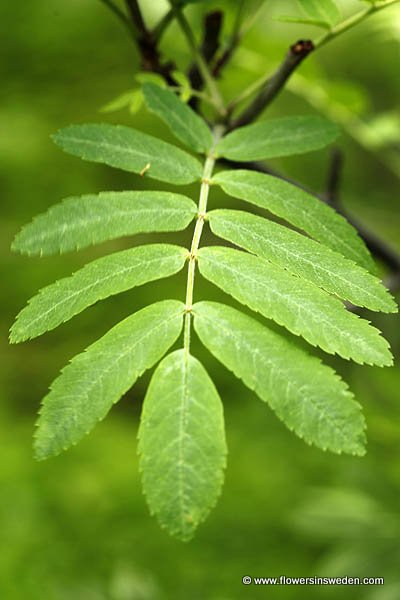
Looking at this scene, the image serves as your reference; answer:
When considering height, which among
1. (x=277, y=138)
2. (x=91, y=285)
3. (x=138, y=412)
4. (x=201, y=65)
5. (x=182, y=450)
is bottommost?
(x=138, y=412)

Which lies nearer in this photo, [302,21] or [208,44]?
[302,21]

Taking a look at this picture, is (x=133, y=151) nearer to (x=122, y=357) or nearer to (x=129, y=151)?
(x=129, y=151)

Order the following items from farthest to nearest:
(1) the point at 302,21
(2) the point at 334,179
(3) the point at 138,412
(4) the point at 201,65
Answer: (3) the point at 138,412
(2) the point at 334,179
(4) the point at 201,65
(1) the point at 302,21

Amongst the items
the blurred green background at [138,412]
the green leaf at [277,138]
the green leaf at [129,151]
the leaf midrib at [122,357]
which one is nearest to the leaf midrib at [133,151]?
the green leaf at [129,151]

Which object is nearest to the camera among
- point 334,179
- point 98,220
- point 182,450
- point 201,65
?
point 182,450

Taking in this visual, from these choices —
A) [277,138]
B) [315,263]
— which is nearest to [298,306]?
[315,263]

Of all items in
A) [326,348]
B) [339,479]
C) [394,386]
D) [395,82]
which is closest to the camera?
[326,348]

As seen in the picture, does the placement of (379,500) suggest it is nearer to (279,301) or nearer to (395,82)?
(279,301)

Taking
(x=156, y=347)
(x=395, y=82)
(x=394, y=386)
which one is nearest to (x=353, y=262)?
(x=156, y=347)

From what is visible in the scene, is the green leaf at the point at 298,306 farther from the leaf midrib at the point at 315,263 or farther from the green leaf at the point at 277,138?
the green leaf at the point at 277,138
